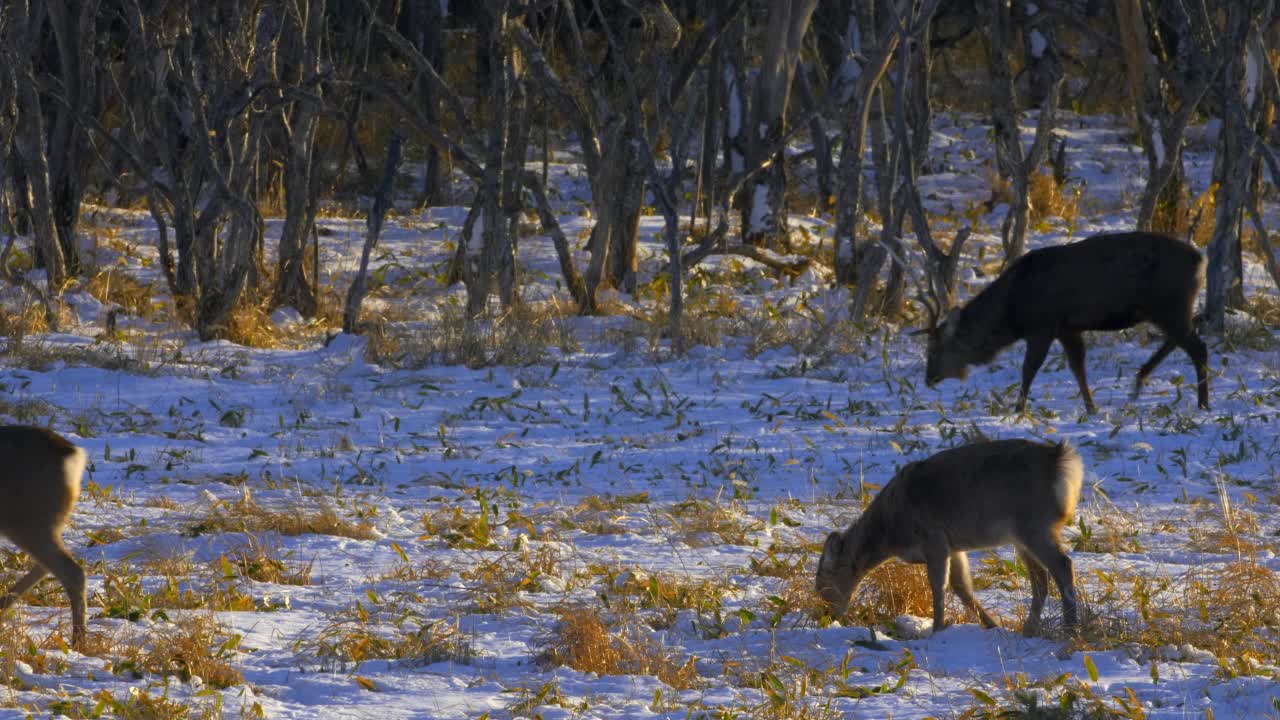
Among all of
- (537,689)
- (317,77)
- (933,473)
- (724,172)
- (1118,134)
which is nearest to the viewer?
(537,689)

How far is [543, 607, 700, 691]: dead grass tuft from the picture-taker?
4.97 metres

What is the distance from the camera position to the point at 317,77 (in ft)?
39.7

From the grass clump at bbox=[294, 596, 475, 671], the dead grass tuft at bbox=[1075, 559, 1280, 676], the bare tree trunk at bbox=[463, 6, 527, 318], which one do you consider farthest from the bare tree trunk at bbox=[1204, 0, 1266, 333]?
the grass clump at bbox=[294, 596, 475, 671]

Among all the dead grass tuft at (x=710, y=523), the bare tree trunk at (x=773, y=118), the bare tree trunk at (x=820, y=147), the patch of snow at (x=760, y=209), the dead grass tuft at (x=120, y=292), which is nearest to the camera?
the dead grass tuft at (x=710, y=523)

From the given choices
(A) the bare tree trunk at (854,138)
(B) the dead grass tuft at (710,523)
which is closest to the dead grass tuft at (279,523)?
(B) the dead grass tuft at (710,523)

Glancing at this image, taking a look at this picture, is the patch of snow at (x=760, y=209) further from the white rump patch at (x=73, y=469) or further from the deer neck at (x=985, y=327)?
the white rump patch at (x=73, y=469)

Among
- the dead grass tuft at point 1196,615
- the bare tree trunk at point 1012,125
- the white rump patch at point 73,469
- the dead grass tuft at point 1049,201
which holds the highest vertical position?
the bare tree trunk at point 1012,125

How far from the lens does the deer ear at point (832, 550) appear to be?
19.2ft

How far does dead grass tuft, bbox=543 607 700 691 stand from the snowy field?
1 cm

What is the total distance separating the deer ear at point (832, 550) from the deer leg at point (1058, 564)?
82 cm

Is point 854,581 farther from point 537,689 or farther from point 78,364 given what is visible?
point 78,364

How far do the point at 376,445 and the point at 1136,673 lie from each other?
5.39m

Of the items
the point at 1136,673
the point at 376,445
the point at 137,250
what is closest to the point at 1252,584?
the point at 1136,673

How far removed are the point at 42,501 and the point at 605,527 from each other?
2.87 m
